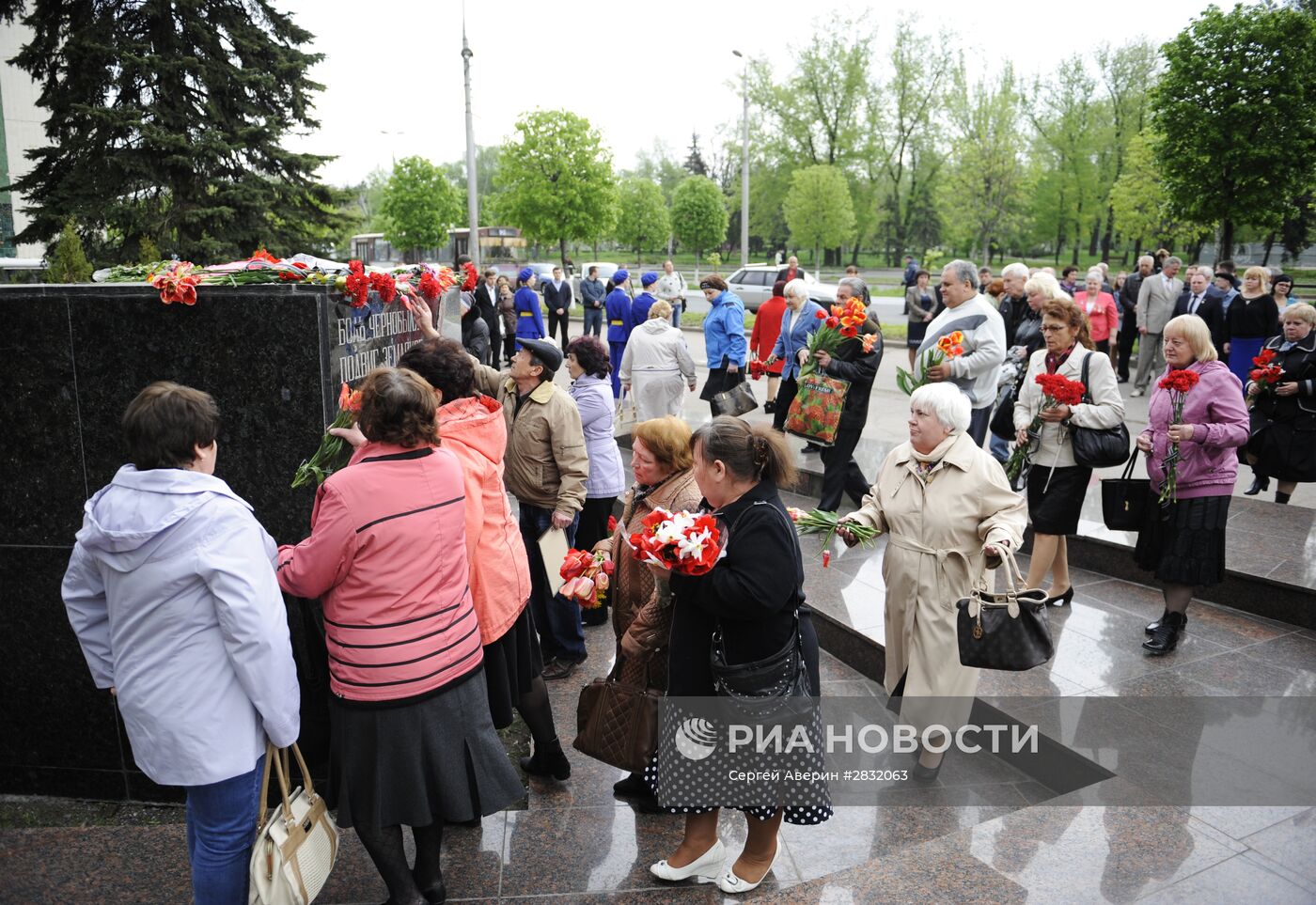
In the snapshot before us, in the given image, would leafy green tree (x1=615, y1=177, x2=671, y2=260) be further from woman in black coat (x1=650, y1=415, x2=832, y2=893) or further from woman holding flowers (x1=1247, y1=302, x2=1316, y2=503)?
woman in black coat (x1=650, y1=415, x2=832, y2=893)

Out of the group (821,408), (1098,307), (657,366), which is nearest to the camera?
(821,408)

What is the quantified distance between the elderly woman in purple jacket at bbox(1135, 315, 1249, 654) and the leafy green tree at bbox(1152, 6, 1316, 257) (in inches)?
576

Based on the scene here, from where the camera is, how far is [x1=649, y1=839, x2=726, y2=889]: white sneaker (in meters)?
3.27

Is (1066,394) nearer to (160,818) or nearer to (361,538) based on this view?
(361,538)

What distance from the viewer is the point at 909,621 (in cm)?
393

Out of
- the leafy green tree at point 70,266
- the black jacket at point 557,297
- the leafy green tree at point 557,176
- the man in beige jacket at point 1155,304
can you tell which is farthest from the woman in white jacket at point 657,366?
the leafy green tree at point 557,176

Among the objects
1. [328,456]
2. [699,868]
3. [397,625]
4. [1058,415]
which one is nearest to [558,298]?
[1058,415]

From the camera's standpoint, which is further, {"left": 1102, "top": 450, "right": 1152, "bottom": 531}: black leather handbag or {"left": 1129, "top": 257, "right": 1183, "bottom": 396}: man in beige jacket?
{"left": 1129, "top": 257, "right": 1183, "bottom": 396}: man in beige jacket

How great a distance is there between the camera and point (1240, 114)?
Result: 16547 mm

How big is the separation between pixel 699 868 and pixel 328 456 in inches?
82.2

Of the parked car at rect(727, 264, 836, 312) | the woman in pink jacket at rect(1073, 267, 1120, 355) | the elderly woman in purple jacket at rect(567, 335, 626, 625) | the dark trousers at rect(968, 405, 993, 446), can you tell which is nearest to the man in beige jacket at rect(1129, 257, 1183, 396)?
the woman in pink jacket at rect(1073, 267, 1120, 355)

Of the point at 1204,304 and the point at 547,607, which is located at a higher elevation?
the point at 1204,304

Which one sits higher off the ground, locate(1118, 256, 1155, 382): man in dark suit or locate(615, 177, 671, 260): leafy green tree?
locate(615, 177, 671, 260): leafy green tree

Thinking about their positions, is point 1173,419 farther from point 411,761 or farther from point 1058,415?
point 411,761
